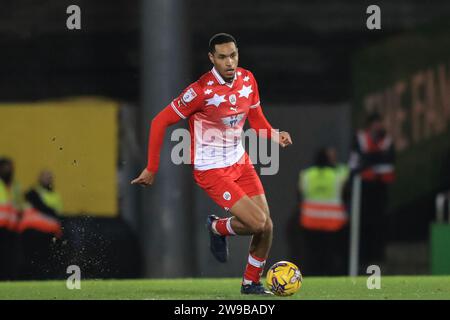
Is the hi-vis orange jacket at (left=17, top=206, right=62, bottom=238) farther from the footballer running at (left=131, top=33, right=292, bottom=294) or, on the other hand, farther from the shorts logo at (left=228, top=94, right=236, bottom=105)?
the shorts logo at (left=228, top=94, right=236, bottom=105)

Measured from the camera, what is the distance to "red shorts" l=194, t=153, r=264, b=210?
13.7m

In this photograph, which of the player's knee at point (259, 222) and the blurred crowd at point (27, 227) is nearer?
the player's knee at point (259, 222)

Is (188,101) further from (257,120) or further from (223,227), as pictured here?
(223,227)

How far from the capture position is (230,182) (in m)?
13.7

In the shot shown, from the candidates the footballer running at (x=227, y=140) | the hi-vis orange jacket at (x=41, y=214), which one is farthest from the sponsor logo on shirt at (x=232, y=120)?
the hi-vis orange jacket at (x=41, y=214)

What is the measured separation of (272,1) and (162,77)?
3.30 m

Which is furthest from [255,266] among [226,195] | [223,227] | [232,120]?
[232,120]

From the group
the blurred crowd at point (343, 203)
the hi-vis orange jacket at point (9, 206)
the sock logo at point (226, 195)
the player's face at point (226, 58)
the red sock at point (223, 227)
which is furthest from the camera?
the blurred crowd at point (343, 203)

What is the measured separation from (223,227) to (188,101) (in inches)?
46.6

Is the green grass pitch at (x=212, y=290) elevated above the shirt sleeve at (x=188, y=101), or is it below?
below

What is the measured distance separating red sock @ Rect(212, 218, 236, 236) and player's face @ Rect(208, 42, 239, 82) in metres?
1.28

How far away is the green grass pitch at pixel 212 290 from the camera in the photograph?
547 inches

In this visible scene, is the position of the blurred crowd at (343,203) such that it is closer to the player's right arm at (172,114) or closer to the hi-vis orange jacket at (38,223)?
the hi-vis orange jacket at (38,223)

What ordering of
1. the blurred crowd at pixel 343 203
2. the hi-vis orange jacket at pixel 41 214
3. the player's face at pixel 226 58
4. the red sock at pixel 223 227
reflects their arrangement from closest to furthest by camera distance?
1. the player's face at pixel 226 58
2. the red sock at pixel 223 227
3. the hi-vis orange jacket at pixel 41 214
4. the blurred crowd at pixel 343 203
